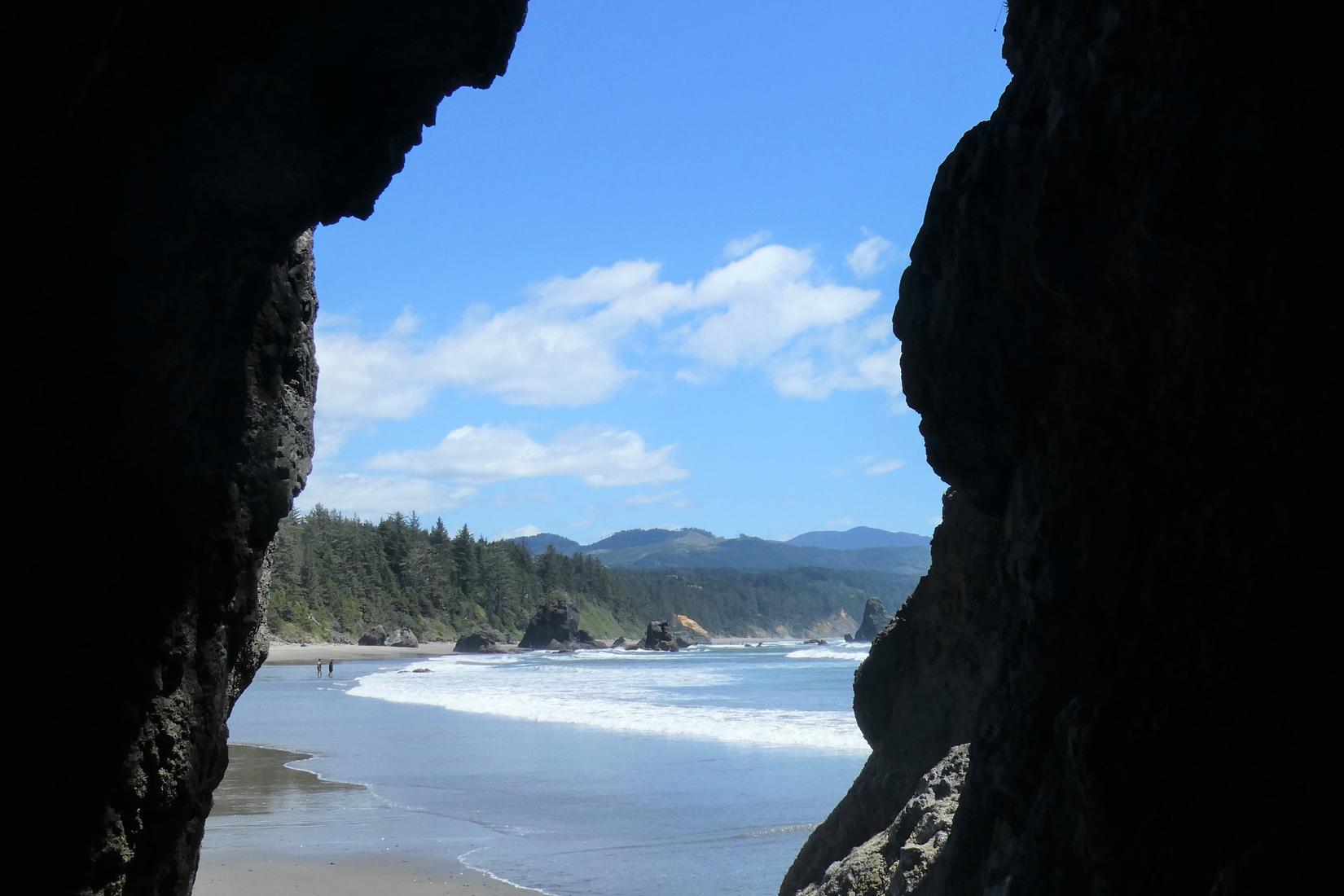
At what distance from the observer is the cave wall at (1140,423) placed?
3279 mm

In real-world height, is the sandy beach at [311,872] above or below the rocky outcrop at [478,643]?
above

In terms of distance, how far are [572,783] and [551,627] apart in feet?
313

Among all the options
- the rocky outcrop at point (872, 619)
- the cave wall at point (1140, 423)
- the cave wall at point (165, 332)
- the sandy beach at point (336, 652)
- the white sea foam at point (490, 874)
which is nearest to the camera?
the cave wall at point (1140, 423)

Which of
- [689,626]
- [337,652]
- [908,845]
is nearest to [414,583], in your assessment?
[337,652]

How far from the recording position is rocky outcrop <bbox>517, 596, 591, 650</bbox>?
10925cm

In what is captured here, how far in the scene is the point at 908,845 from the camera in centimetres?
536

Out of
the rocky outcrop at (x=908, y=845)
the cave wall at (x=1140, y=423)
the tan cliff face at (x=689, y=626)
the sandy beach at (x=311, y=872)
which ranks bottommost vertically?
the tan cliff face at (x=689, y=626)

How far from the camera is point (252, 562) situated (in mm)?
5523

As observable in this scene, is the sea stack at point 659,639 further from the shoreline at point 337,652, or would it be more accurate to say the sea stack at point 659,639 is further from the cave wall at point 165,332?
the cave wall at point 165,332

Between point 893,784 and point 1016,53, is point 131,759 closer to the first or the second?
point 893,784

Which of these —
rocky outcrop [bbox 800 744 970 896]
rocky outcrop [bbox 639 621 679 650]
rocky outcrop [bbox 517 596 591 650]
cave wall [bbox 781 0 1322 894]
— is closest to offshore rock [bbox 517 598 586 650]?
rocky outcrop [bbox 517 596 591 650]

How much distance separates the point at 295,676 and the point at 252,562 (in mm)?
48890

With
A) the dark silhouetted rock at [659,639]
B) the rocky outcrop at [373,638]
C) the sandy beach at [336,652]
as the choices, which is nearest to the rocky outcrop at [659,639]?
the dark silhouetted rock at [659,639]

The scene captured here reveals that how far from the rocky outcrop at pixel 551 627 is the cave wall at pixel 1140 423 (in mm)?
105623
